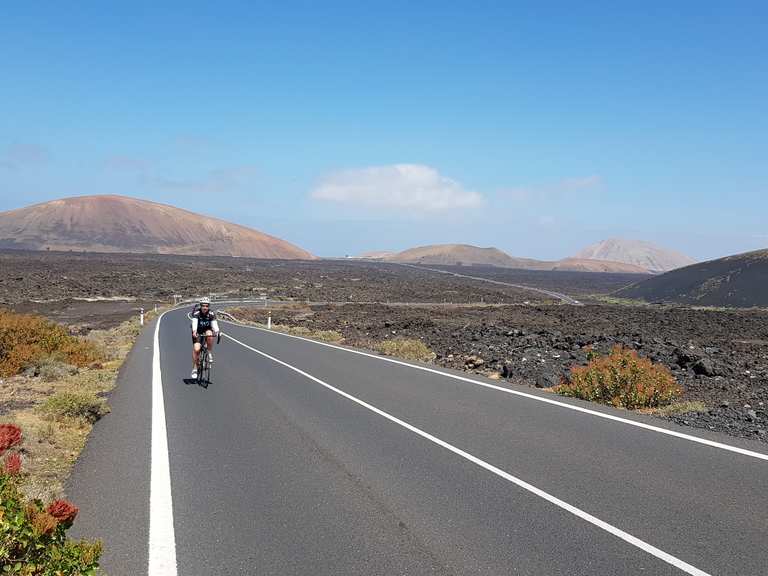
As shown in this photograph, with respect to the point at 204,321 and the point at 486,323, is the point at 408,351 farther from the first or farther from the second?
the point at 486,323

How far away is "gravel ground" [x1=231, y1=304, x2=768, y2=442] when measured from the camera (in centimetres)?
1595

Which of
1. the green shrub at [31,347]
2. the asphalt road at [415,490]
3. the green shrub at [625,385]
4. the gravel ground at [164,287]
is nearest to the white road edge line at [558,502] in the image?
the asphalt road at [415,490]

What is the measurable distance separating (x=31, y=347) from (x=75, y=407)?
9016mm

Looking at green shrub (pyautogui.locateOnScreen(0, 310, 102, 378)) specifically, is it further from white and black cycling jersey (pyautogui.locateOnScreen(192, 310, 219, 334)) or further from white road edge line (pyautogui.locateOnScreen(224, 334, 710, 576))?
white road edge line (pyautogui.locateOnScreen(224, 334, 710, 576))

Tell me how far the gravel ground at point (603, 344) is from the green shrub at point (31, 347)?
444 inches

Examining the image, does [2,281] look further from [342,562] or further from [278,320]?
[342,562]

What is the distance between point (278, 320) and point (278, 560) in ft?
148

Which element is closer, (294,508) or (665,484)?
(294,508)

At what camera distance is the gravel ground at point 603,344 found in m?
15.9

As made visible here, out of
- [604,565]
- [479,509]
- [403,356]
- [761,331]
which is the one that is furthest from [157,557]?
[761,331]

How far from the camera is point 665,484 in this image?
7066 millimetres

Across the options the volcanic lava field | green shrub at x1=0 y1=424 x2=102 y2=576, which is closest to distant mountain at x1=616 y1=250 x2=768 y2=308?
the volcanic lava field

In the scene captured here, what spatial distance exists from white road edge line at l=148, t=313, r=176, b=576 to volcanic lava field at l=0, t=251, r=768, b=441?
8101 mm

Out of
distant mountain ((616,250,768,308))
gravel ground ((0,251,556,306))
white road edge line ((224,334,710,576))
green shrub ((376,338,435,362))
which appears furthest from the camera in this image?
distant mountain ((616,250,768,308))
